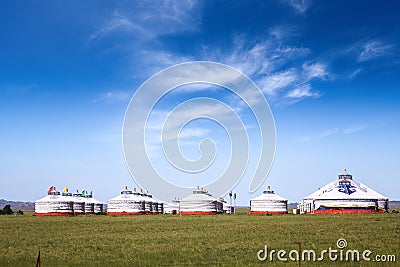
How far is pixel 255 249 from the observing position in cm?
2873

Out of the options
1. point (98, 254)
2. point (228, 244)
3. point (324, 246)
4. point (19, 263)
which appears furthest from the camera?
point (228, 244)

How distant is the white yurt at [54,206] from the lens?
4178 inches

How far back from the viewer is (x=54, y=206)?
106 meters

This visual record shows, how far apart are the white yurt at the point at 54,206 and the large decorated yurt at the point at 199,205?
1075 inches

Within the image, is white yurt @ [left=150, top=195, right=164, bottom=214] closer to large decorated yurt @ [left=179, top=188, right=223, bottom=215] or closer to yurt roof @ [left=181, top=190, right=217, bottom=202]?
yurt roof @ [left=181, top=190, right=217, bottom=202]

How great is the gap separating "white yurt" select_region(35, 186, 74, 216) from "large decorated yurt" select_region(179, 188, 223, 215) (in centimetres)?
2730

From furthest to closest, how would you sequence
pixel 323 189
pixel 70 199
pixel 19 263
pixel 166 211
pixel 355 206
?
pixel 166 211, pixel 323 189, pixel 70 199, pixel 355 206, pixel 19 263

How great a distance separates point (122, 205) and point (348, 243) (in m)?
86.2

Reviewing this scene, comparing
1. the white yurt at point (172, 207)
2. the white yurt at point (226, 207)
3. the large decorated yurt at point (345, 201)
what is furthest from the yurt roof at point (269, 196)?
the white yurt at point (172, 207)

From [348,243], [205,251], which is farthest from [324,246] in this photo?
[205,251]

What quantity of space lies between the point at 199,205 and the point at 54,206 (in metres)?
34.6

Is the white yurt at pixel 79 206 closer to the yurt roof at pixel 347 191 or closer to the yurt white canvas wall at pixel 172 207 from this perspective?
the yurt white canvas wall at pixel 172 207

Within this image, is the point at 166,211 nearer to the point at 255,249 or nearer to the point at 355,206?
the point at 355,206

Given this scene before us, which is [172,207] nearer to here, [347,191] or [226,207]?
[226,207]
